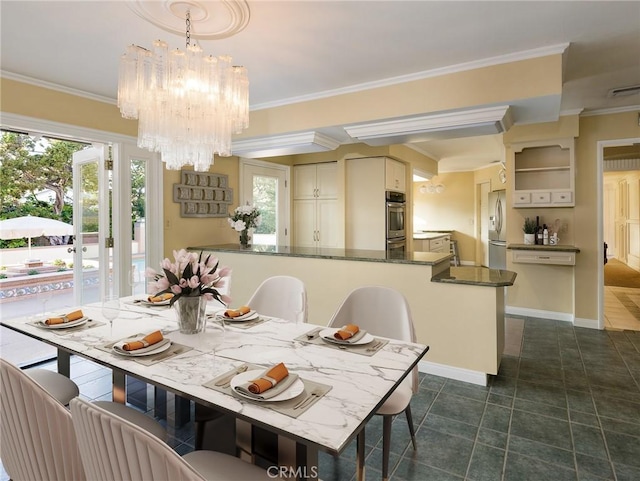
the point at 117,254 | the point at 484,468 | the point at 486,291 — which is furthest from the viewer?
the point at 117,254

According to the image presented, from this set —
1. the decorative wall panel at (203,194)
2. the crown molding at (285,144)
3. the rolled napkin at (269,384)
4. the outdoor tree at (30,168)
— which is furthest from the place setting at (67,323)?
the outdoor tree at (30,168)

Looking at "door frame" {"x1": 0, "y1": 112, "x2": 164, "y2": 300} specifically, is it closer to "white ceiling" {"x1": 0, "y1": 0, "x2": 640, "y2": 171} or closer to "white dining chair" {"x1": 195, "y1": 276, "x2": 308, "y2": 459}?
"white ceiling" {"x1": 0, "y1": 0, "x2": 640, "y2": 171}

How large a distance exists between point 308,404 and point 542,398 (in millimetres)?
2290

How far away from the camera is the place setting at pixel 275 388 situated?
110 centimetres

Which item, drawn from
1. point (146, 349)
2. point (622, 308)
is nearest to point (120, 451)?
point (146, 349)

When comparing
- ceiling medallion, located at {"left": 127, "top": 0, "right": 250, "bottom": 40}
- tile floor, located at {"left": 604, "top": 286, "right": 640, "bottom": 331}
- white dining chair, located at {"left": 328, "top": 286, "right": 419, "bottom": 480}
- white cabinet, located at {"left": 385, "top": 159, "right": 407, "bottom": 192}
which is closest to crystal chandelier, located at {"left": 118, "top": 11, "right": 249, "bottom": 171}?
ceiling medallion, located at {"left": 127, "top": 0, "right": 250, "bottom": 40}

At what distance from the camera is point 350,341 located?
1632 mm

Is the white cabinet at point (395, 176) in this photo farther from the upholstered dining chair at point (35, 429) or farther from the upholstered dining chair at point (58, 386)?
the upholstered dining chair at point (35, 429)

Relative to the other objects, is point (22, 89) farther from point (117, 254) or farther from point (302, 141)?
point (302, 141)

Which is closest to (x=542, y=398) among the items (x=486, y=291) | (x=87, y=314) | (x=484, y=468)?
(x=486, y=291)

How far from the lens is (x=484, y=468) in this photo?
1.87 metres

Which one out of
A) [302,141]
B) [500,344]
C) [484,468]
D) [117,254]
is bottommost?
[484,468]

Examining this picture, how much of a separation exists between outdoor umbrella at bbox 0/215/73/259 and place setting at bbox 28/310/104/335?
196 inches

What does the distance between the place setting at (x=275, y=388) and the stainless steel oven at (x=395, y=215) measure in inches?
162
